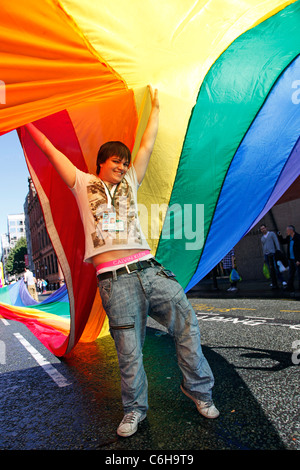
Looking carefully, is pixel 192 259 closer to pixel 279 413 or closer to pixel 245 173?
pixel 245 173

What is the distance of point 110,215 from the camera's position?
2.28m

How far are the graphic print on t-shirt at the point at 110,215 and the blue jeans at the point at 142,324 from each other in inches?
10.0

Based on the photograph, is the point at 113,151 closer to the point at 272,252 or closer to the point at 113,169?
the point at 113,169

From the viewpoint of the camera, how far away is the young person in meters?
2.17

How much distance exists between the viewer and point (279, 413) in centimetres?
238

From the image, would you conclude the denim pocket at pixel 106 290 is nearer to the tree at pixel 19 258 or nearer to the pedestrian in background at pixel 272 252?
the pedestrian in background at pixel 272 252

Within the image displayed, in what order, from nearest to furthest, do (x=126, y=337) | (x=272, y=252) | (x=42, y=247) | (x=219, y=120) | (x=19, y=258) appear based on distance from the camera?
1. (x=126, y=337)
2. (x=219, y=120)
3. (x=272, y=252)
4. (x=42, y=247)
5. (x=19, y=258)

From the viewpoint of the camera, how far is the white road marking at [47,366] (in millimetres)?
3618

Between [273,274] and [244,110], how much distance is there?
807 centimetres

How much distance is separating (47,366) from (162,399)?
2142 millimetres
